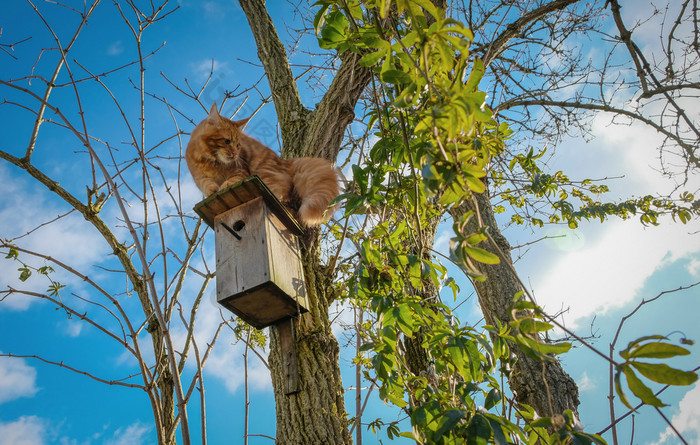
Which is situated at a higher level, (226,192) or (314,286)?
(226,192)

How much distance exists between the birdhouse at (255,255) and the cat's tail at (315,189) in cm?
10

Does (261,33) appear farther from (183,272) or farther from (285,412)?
(285,412)

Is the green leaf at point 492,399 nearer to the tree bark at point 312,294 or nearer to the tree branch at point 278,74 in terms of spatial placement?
the tree bark at point 312,294

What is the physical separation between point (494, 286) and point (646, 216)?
4.41ft

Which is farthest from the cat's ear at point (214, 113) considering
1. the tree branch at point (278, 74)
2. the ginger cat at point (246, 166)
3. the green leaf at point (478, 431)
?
the green leaf at point (478, 431)

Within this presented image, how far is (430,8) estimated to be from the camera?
86 centimetres

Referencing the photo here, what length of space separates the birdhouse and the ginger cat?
0.19m

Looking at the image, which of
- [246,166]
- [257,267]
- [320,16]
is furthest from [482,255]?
[246,166]

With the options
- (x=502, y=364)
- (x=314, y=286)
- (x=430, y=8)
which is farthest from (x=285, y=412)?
(x=430, y=8)

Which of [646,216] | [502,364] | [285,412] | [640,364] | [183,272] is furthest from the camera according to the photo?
[646,216]

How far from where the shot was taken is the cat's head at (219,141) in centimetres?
242

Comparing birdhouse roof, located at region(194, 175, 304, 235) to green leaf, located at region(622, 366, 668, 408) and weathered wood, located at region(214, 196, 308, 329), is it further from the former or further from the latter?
green leaf, located at region(622, 366, 668, 408)

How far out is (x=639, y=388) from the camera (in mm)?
696

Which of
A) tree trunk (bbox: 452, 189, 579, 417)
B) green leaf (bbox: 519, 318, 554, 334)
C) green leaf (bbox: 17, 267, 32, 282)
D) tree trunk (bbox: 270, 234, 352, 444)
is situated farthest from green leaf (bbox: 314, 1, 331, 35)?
green leaf (bbox: 17, 267, 32, 282)
